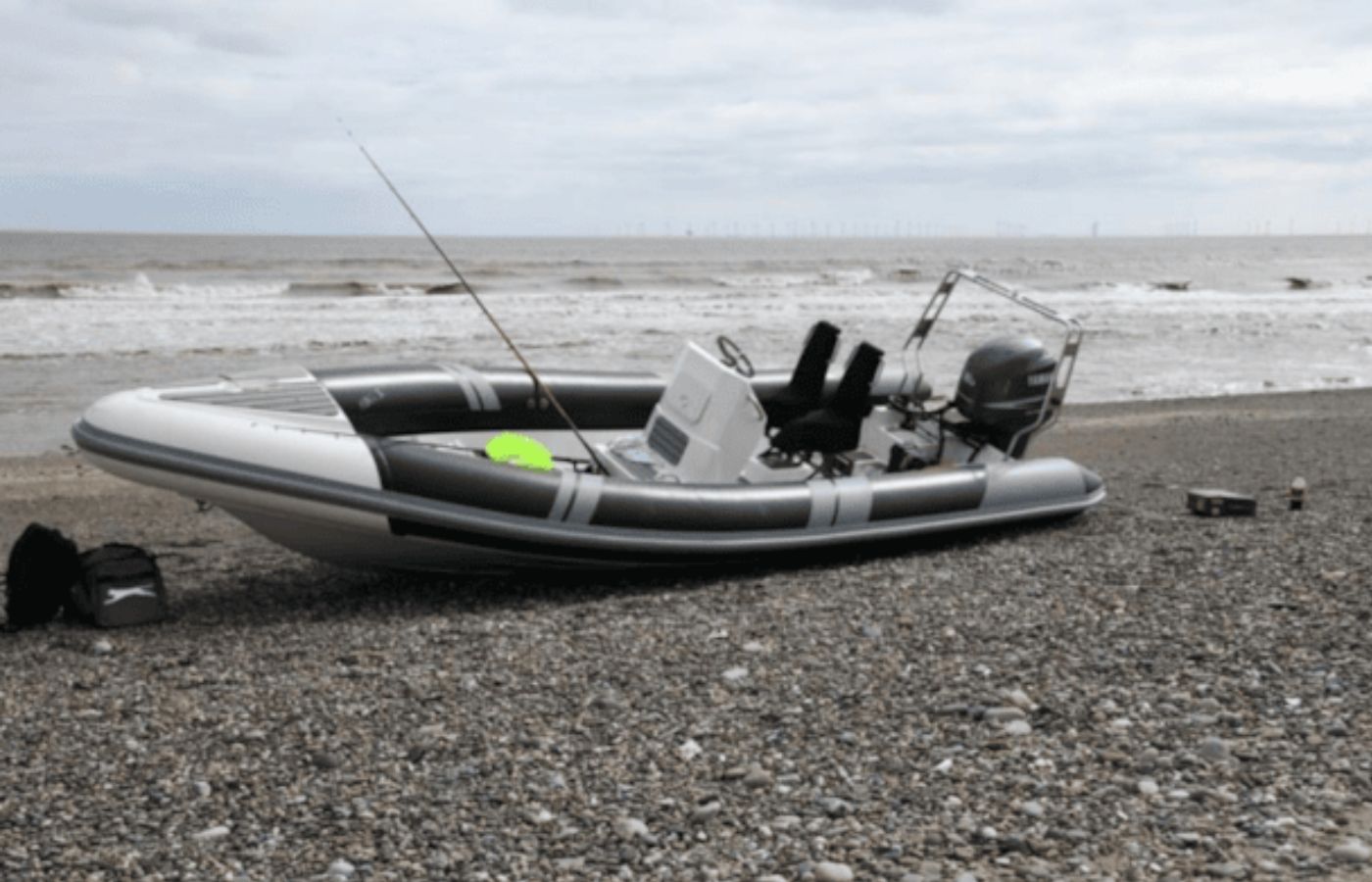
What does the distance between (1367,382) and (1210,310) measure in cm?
1328

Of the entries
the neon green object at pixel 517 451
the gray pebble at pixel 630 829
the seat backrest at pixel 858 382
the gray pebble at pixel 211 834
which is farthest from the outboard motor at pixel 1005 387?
the gray pebble at pixel 211 834

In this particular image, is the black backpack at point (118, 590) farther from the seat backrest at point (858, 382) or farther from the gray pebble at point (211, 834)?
the seat backrest at point (858, 382)

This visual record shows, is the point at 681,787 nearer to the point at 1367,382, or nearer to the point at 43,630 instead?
the point at 43,630

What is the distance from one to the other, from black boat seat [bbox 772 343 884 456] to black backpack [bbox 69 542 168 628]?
305cm

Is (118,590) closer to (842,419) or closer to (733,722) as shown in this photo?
(733,722)

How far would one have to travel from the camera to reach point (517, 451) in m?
6.36

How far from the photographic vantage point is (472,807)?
11.2 feet

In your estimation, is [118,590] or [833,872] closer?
[833,872]

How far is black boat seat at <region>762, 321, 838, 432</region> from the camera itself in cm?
711

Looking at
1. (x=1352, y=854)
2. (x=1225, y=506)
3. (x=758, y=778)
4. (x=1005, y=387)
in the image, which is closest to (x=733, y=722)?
(x=758, y=778)

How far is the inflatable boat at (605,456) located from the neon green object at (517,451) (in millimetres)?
12

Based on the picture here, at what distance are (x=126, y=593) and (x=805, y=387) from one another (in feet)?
11.3

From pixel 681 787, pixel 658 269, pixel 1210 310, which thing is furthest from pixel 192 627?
pixel 658 269

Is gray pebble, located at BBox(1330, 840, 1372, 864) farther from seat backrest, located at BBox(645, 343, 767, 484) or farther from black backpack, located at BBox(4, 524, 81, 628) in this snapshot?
black backpack, located at BBox(4, 524, 81, 628)
